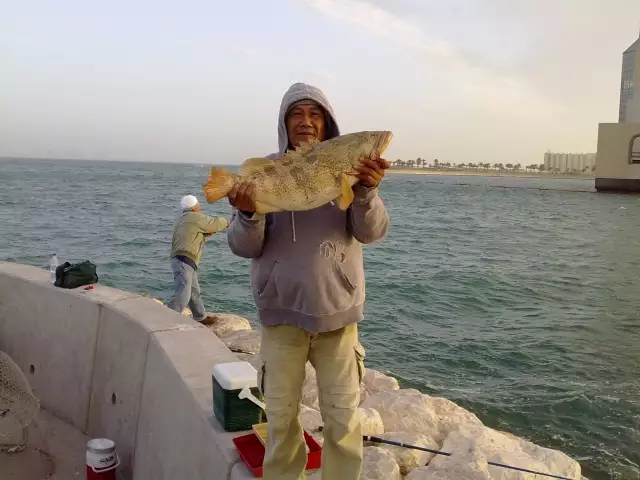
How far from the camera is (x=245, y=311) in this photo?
15023mm

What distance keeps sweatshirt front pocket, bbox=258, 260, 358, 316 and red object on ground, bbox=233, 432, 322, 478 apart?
91 centimetres

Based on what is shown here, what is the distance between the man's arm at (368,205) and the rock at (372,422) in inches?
117

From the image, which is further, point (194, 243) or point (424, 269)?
point (424, 269)

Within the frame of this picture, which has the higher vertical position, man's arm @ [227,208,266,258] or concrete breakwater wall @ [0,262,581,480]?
man's arm @ [227,208,266,258]

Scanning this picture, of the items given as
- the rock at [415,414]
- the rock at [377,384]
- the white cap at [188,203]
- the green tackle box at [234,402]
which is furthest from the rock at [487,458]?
the white cap at [188,203]

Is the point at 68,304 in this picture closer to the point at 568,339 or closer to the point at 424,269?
the point at 568,339

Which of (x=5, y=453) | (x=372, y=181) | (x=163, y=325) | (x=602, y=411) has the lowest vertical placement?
(x=602, y=411)

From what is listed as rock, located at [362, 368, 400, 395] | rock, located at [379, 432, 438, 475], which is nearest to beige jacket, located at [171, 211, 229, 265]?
rock, located at [362, 368, 400, 395]

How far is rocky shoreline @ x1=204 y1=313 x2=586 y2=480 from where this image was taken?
482 centimetres

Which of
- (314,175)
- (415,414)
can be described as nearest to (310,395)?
(415,414)

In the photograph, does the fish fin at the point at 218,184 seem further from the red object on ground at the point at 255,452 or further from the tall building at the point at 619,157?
the tall building at the point at 619,157

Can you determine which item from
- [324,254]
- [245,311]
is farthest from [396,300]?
[324,254]

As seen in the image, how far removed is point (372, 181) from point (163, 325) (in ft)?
9.10

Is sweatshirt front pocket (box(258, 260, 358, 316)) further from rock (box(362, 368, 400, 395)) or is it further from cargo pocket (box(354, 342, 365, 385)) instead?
rock (box(362, 368, 400, 395))
